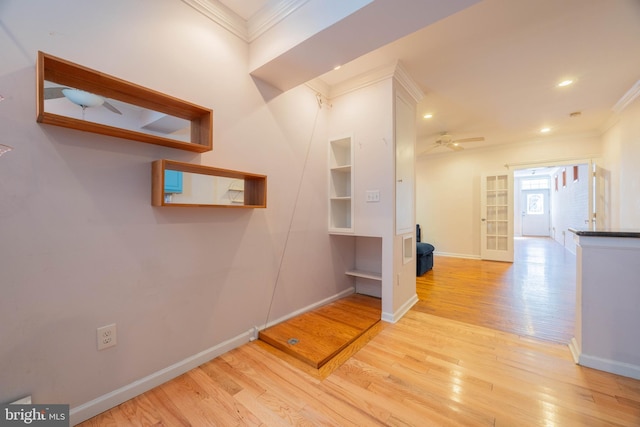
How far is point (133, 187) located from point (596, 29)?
3825 mm

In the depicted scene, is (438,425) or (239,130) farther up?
(239,130)

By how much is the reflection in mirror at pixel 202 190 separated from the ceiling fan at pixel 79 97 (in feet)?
1.54

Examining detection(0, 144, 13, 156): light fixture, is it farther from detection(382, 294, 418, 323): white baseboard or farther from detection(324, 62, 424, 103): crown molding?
detection(382, 294, 418, 323): white baseboard

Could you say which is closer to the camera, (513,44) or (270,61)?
(270,61)

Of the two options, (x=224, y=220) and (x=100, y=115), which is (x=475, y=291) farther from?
(x=100, y=115)

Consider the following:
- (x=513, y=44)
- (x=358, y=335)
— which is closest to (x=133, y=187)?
(x=358, y=335)

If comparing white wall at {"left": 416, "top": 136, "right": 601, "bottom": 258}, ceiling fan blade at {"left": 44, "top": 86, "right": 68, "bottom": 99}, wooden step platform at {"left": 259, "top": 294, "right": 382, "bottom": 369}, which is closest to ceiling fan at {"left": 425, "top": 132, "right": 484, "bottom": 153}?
white wall at {"left": 416, "top": 136, "right": 601, "bottom": 258}

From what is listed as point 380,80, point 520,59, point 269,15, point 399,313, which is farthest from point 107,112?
point 520,59

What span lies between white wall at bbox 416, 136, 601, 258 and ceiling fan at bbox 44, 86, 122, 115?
643cm

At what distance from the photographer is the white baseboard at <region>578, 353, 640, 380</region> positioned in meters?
1.62

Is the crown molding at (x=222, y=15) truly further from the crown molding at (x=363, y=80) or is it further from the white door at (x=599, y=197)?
the white door at (x=599, y=197)

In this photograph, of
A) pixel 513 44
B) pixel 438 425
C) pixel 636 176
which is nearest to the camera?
pixel 438 425

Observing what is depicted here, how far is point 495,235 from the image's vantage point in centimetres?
550

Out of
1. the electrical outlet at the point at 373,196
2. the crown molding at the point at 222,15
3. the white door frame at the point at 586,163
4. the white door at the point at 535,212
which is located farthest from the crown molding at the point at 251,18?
the white door at the point at 535,212
